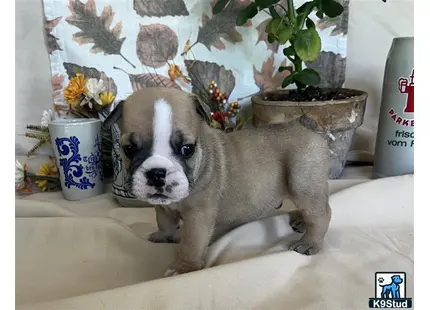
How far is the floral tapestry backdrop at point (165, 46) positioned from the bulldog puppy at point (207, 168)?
510 millimetres

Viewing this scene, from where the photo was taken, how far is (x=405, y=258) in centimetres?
71

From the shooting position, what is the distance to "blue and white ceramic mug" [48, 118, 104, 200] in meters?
1.03

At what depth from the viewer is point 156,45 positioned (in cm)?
119

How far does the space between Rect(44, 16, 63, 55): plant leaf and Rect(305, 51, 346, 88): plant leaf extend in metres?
0.75

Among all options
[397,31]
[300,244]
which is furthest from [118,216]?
[397,31]

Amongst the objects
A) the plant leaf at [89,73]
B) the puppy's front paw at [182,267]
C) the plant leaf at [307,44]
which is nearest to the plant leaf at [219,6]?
the plant leaf at [307,44]

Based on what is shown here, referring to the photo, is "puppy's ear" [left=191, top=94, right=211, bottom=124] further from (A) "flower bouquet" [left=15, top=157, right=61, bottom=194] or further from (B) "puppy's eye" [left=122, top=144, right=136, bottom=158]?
(A) "flower bouquet" [left=15, top=157, right=61, bottom=194]

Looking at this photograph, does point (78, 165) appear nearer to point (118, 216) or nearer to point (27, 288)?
point (118, 216)

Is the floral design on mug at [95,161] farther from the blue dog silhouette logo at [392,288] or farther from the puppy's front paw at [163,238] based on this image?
the blue dog silhouette logo at [392,288]

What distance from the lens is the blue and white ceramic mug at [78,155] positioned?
1.03 m

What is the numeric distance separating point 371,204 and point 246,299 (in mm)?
447

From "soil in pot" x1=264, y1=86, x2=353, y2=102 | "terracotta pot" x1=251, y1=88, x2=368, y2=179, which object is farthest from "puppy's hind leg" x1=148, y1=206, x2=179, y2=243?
"soil in pot" x1=264, y1=86, x2=353, y2=102
